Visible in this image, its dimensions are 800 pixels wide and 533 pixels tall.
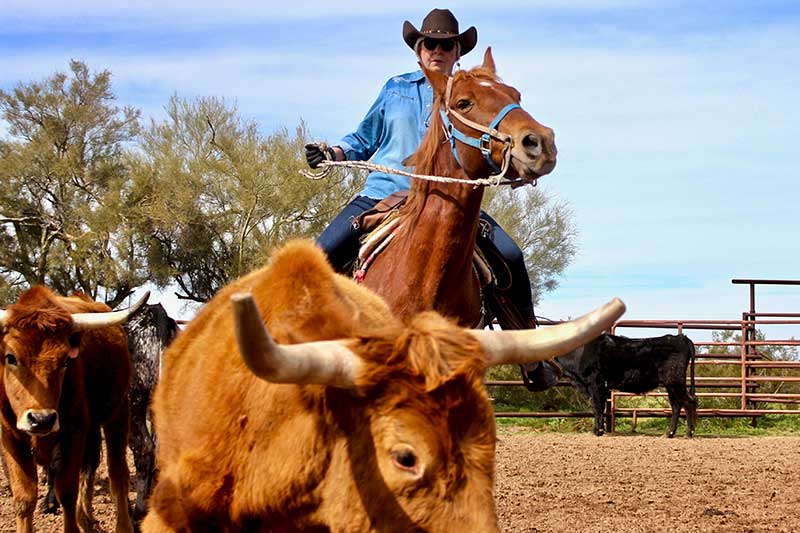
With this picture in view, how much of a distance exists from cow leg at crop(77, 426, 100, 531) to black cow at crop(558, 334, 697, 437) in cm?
1051

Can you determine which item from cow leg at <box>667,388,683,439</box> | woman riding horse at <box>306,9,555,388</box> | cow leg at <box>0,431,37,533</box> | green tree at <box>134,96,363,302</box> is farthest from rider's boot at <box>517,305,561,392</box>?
green tree at <box>134,96,363,302</box>

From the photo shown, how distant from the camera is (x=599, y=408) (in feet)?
54.0

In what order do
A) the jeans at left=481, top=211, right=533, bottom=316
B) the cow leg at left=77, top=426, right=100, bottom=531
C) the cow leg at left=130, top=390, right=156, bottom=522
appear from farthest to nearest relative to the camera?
the cow leg at left=77, top=426, right=100, bottom=531
the cow leg at left=130, top=390, right=156, bottom=522
the jeans at left=481, top=211, right=533, bottom=316

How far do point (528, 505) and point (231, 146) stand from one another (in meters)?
23.6

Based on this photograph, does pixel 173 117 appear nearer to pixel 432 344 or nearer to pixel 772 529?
pixel 772 529

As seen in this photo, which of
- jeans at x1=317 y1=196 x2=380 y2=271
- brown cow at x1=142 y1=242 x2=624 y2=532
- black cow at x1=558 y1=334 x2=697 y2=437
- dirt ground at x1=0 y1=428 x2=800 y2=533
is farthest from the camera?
black cow at x1=558 y1=334 x2=697 y2=437

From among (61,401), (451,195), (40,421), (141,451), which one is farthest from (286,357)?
(141,451)

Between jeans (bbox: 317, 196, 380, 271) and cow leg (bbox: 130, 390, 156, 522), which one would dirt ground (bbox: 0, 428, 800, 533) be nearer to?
cow leg (bbox: 130, 390, 156, 522)

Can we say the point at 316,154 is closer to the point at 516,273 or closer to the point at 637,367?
the point at 516,273

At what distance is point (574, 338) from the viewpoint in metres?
3.00

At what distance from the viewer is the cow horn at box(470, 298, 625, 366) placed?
2.99 meters

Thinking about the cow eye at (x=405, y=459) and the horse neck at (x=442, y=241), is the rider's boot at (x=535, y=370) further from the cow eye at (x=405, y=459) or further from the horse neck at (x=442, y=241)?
the cow eye at (x=405, y=459)

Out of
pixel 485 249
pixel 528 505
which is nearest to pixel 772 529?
pixel 528 505

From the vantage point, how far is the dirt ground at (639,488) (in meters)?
7.87
